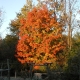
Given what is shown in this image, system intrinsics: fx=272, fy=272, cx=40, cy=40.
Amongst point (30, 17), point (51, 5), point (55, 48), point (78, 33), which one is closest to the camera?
point (55, 48)

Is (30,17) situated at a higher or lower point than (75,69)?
higher

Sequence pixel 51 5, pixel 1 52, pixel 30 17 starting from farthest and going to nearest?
pixel 1 52
pixel 51 5
pixel 30 17

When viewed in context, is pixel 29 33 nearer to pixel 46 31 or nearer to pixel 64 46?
pixel 46 31

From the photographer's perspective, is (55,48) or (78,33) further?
(78,33)

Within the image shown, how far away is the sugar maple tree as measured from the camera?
1220 inches

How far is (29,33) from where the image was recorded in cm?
3334

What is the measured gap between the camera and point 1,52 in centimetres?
4066

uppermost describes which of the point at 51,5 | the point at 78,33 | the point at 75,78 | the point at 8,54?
the point at 51,5

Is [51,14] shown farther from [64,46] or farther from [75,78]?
[75,78]

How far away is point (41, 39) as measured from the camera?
31453 millimetres

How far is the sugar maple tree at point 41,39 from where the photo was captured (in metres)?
31.0

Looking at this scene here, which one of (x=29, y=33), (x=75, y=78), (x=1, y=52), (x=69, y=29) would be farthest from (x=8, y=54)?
(x=75, y=78)

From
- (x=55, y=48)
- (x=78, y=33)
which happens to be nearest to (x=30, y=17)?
(x=55, y=48)

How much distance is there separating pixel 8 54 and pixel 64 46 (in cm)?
1133
